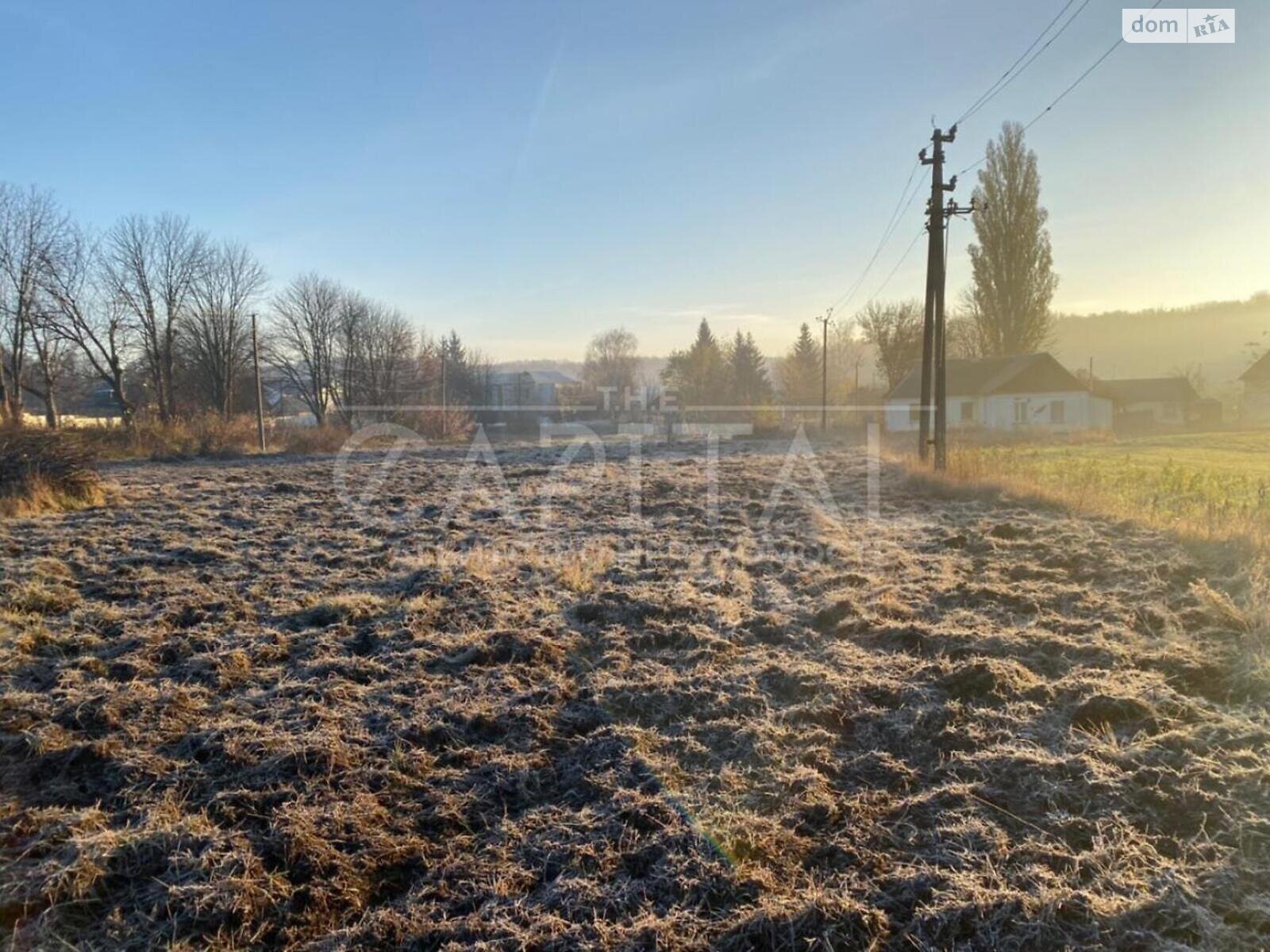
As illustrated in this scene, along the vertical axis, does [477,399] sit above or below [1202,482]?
above

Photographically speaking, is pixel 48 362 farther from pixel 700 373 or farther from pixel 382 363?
pixel 700 373

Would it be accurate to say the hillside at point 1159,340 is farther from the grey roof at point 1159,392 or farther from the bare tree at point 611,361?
the bare tree at point 611,361

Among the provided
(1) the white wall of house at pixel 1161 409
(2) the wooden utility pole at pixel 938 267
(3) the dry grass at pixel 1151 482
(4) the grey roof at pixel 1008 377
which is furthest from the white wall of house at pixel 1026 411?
(2) the wooden utility pole at pixel 938 267

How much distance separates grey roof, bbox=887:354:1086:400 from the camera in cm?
2991

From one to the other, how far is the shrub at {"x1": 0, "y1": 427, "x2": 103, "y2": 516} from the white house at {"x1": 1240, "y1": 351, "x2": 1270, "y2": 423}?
49.6 m

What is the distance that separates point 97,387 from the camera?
1298 inches

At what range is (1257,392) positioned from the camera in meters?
37.4

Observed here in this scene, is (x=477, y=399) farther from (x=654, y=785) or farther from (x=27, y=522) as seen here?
(x=654, y=785)

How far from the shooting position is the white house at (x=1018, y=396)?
2991 centimetres

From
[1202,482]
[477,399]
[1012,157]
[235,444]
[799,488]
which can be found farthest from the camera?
[477,399]

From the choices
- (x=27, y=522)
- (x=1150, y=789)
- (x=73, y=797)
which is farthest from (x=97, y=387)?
(x=1150, y=789)

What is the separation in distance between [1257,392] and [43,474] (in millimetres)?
53265

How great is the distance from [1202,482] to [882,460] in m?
6.65

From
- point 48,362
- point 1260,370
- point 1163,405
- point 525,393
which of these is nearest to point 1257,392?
point 1260,370
